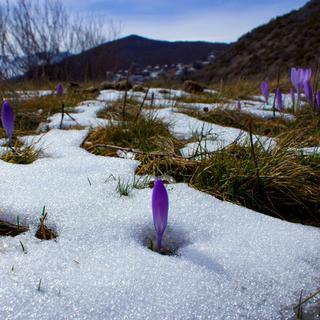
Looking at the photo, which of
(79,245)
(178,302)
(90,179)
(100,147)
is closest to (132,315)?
(178,302)

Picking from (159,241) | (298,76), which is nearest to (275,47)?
(298,76)

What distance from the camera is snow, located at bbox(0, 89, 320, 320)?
2.65 ft

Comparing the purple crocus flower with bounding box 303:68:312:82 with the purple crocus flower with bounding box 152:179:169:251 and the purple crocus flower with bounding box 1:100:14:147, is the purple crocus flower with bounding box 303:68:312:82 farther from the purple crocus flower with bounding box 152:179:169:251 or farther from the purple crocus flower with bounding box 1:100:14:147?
the purple crocus flower with bounding box 152:179:169:251

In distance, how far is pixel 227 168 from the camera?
1.51m

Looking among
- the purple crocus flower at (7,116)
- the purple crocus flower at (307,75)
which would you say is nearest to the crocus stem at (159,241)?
the purple crocus flower at (7,116)

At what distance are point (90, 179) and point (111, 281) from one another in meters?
0.62

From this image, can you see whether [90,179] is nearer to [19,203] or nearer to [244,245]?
[19,203]

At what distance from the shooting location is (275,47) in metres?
21.2

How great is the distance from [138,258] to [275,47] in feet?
71.9

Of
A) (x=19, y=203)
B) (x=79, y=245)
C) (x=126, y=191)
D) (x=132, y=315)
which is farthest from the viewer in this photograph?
(x=126, y=191)

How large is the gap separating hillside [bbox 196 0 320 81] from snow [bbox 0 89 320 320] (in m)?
17.5

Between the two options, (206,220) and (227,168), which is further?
(227,168)

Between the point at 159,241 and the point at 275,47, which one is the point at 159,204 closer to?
the point at 159,241

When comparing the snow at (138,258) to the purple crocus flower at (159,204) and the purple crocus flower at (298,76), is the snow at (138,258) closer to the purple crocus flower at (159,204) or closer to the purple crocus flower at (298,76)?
the purple crocus flower at (159,204)
